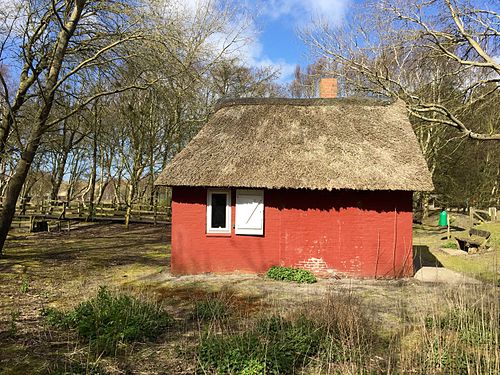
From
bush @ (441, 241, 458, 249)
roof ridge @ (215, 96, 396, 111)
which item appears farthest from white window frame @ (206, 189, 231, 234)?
bush @ (441, 241, 458, 249)

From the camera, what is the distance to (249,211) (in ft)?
35.8

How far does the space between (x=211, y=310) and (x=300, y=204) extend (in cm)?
500

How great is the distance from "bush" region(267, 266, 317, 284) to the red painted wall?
0.78 ft

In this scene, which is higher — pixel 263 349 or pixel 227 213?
pixel 227 213

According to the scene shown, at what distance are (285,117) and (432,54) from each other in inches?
241

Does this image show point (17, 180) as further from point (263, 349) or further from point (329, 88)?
point (329, 88)

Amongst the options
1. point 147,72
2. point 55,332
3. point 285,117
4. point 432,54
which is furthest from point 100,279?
point 432,54

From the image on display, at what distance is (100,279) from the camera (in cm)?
1029

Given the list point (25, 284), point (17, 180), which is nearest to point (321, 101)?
point (17, 180)

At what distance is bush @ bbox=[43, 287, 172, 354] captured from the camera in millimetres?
A: 5297

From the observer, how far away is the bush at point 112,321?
530cm

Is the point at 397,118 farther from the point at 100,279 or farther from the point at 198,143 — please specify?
the point at 100,279

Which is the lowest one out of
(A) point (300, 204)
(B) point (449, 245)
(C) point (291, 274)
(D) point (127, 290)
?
Result: (D) point (127, 290)

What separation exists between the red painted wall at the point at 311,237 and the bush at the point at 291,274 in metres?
0.24
